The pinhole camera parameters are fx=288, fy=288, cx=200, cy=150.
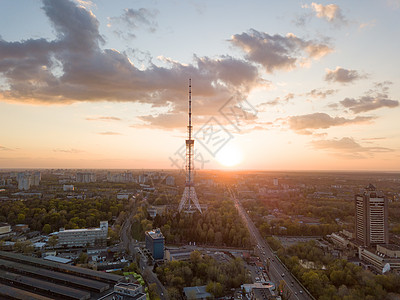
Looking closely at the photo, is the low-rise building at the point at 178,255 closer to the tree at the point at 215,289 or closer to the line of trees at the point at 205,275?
the line of trees at the point at 205,275

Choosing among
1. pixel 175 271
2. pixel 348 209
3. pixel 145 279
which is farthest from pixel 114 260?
pixel 348 209

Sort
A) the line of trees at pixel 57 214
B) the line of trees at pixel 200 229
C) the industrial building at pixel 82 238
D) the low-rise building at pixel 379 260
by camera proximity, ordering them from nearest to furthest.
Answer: the low-rise building at pixel 379 260
the industrial building at pixel 82 238
the line of trees at pixel 200 229
the line of trees at pixel 57 214

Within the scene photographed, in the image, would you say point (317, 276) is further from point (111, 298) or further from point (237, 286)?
point (111, 298)

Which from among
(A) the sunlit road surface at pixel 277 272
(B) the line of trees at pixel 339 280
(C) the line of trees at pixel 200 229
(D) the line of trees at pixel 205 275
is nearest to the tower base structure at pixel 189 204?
(C) the line of trees at pixel 200 229

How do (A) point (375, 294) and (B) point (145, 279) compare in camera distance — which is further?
(B) point (145, 279)

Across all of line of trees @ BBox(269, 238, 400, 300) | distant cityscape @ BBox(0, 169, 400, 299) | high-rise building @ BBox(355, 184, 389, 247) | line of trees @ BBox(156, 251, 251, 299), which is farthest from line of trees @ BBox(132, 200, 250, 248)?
high-rise building @ BBox(355, 184, 389, 247)

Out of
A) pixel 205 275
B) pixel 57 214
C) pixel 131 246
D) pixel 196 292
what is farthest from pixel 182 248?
pixel 57 214

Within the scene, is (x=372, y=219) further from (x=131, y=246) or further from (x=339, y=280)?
(x=131, y=246)
